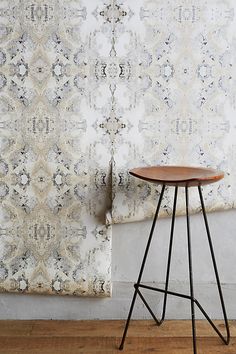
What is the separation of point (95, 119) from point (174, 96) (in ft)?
1.26

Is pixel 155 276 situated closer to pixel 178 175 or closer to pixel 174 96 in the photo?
pixel 178 175

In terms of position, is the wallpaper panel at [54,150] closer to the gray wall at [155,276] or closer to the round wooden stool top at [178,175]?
the gray wall at [155,276]

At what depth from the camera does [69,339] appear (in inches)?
97.5

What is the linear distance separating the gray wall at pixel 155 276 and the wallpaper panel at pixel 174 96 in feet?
0.40

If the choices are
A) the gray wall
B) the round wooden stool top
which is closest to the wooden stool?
the round wooden stool top

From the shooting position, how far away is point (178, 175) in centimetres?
228

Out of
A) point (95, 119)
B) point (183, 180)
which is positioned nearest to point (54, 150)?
point (95, 119)

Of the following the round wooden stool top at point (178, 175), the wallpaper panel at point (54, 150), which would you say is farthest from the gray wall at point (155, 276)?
the round wooden stool top at point (178, 175)

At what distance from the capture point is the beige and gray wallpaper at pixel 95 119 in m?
2.51

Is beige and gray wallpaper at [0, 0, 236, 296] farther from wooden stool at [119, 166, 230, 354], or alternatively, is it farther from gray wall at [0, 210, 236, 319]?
wooden stool at [119, 166, 230, 354]

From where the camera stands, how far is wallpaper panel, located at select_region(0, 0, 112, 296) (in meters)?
2.51

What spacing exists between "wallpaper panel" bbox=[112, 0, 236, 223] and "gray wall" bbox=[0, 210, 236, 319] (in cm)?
12

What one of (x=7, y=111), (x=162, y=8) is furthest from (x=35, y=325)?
(x=162, y=8)

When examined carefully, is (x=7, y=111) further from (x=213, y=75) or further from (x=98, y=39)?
(x=213, y=75)
